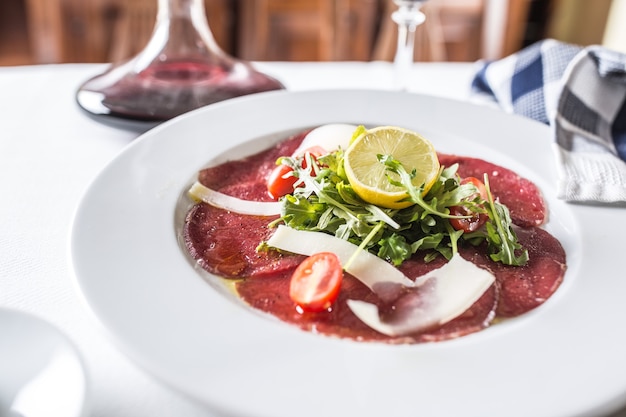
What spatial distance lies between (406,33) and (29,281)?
1224 millimetres

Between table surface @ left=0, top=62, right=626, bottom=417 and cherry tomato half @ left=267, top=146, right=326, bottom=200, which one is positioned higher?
cherry tomato half @ left=267, top=146, right=326, bottom=200

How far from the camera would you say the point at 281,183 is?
149cm

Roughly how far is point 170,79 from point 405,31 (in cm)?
69

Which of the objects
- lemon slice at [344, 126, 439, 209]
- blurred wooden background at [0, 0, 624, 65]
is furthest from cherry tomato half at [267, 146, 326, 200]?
blurred wooden background at [0, 0, 624, 65]

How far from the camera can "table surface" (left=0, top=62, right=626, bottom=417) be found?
1060 millimetres

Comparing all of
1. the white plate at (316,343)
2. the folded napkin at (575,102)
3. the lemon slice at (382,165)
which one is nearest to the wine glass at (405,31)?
the folded napkin at (575,102)

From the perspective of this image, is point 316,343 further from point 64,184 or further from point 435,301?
point 64,184

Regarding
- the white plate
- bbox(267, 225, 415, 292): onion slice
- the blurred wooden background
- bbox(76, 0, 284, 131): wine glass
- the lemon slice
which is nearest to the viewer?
the white plate

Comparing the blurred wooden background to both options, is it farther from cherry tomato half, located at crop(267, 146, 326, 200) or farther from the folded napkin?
cherry tomato half, located at crop(267, 146, 326, 200)

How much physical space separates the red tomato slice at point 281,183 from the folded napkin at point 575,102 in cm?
60

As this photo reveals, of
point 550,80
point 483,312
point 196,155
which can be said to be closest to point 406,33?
point 550,80

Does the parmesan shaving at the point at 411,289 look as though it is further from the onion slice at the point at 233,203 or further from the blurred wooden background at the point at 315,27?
the blurred wooden background at the point at 315,27

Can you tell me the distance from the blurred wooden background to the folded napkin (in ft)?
6.86

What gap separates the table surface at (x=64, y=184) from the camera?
1.06 meters
